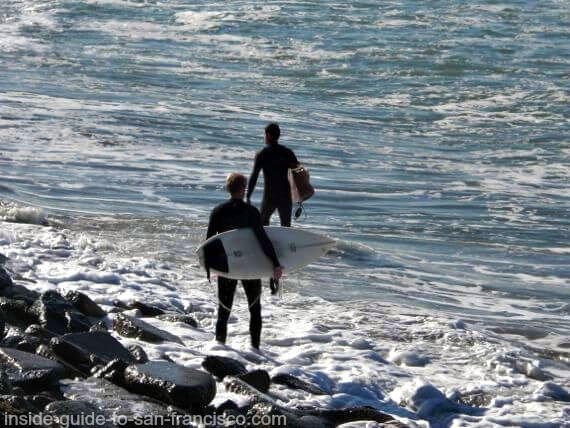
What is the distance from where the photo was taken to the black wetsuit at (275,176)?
13.1 metres

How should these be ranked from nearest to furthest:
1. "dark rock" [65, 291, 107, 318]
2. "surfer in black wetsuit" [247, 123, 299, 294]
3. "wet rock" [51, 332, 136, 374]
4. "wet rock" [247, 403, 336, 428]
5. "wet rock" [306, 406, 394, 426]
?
"wet rock" [247, 403, 336, 428] → "wet rock" [306, 406, 394, 426] → "wet rock" [51, 332, 136, 374] → "dark rock" [65, 291, 107, 318] → "surfer in black wetsuit" [247, 123, 299, 294]

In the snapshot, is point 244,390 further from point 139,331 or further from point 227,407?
point 139,331

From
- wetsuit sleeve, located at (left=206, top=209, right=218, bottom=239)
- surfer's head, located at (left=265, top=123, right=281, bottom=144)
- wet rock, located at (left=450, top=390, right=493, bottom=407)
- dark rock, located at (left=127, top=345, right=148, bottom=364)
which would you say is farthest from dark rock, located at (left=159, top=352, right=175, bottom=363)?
surfer's head, located at (left=265, top=123, right=281, bottom=144)

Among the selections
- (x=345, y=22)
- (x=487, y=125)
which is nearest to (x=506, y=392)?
(x=487, y=125)

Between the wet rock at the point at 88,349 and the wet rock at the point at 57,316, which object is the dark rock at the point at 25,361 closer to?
the wet rock at the point at 88,349

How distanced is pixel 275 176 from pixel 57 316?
3.97m

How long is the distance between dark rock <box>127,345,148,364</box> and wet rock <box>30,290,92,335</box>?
28.3 inches

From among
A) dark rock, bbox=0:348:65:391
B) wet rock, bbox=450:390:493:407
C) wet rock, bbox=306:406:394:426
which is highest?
dark rock, bbox=0:348:65:391

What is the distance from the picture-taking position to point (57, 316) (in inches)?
389

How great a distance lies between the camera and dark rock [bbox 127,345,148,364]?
912 centimetres

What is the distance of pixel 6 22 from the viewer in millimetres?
39812

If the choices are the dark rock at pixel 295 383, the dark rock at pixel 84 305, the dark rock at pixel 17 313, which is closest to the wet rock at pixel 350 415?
the dark rock at pixel 295 383

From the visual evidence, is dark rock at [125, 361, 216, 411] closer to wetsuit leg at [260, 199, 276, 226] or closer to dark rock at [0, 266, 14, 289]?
dark rock at [0, 266, 14, 289]

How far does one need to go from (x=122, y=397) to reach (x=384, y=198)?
11.5 metres
